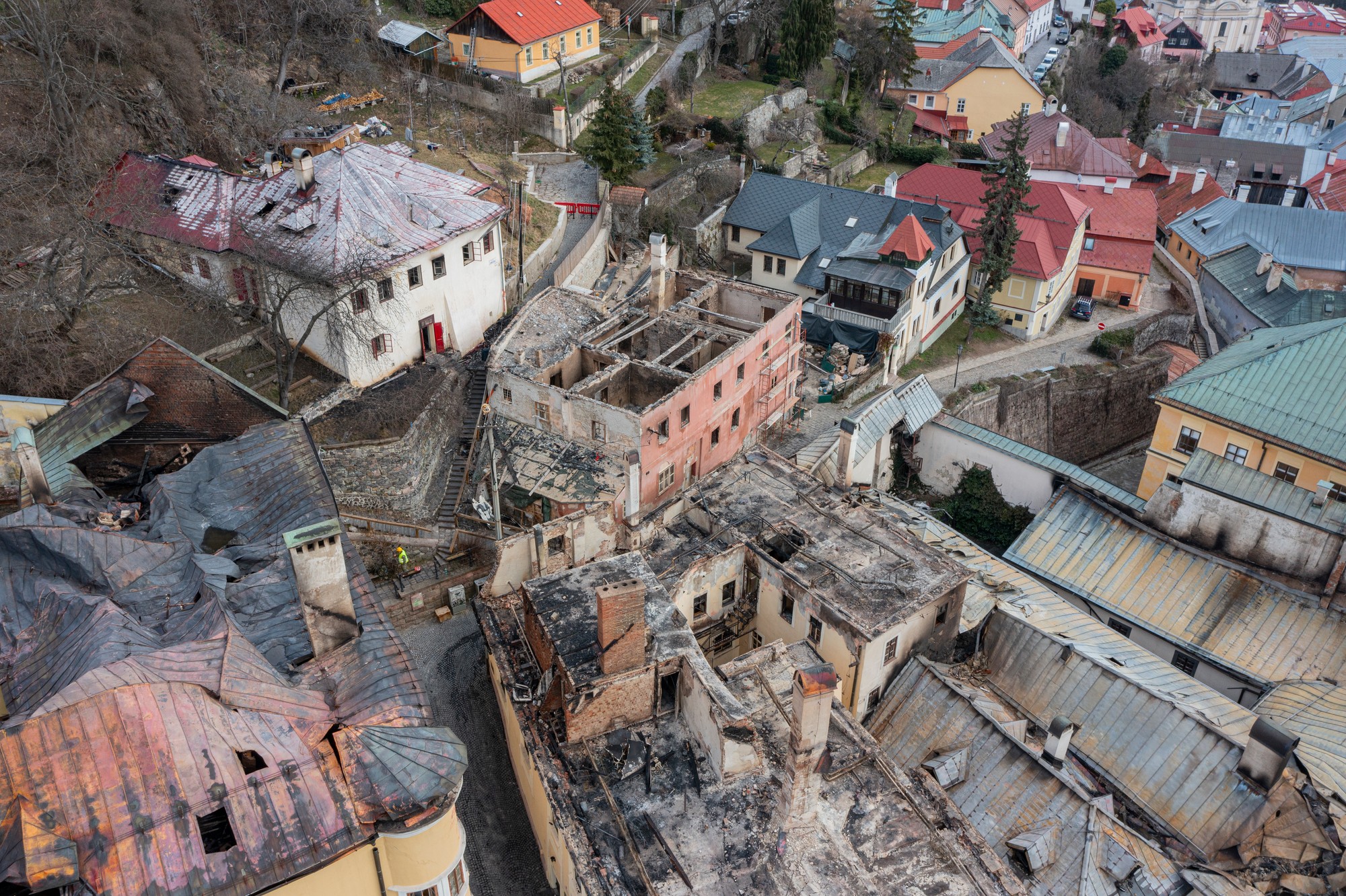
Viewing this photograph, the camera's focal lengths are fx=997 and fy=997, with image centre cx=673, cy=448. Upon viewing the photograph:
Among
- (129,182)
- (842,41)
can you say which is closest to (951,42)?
(842,41)

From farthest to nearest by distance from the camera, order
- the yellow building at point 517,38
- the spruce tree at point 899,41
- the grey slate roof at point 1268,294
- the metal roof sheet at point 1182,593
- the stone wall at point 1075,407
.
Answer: the spruce tree at point 899,41
the yellow building at point 517,38
the grey slate roof at point 1268,294
the stone wall at point 1075,407
the metal roof sheet at point 1182,593

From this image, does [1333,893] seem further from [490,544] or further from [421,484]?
[421,484]

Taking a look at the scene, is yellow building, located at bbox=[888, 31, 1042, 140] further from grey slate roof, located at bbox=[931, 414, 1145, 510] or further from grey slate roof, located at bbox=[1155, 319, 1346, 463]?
grey slate roof, located at bbox=[1155, 319, 1346, 463]

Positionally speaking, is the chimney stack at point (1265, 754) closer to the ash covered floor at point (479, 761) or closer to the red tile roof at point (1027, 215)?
the ash covered floor at point (479, 761)

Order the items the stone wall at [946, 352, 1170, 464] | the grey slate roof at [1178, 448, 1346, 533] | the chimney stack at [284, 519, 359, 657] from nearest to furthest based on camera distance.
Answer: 1. the chimney stack at [284, 519, 359, 657]
2. the grey slate roof at [1178, 448, 1346, 533]
3. the stone wall at [946, 352, 1170, 464]

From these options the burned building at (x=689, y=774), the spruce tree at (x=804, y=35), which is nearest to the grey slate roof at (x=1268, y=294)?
the spruce tree at (x=804, y=35)

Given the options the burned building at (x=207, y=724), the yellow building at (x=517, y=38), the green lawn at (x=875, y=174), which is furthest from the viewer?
the green lawn at (x=875, y=174)

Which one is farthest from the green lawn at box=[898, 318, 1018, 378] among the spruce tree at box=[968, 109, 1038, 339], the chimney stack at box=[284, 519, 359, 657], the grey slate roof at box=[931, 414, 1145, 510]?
the chimney stack at box=[284, 519, 359, 657]
